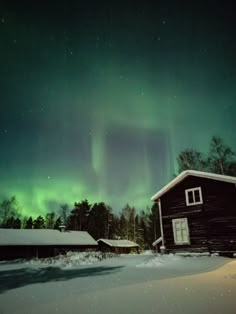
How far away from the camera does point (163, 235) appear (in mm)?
22594

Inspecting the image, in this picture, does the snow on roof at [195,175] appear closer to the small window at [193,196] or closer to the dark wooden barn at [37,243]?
the small window at [193,196]

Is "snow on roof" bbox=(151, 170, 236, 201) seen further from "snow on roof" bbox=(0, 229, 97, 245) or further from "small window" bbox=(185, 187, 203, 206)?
"snow on roof" bbox=(0, 229, 97, 245)

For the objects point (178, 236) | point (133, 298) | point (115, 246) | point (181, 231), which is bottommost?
point (115, 246)

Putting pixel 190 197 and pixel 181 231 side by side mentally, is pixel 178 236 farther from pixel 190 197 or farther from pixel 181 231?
pixel 190 197

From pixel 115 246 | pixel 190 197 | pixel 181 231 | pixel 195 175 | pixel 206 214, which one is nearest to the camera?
pixel 206 214

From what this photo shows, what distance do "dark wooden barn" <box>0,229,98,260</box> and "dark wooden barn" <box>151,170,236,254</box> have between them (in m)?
21.3

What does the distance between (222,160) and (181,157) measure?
602cm

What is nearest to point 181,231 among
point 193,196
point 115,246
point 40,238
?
point 193,196

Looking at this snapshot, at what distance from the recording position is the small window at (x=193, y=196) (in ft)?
68.6

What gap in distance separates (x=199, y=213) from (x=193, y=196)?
4.70ft

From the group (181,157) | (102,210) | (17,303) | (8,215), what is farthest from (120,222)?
(17,303)

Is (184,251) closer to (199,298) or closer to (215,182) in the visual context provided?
(215,182)

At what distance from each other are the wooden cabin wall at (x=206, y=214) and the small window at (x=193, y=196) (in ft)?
0.91

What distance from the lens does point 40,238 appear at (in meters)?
38.2
